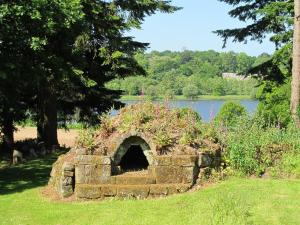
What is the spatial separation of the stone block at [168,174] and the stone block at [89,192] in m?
1.39

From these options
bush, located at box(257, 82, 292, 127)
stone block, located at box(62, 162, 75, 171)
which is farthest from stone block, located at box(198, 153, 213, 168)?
bush, located at box(257, 82, 292, 127)

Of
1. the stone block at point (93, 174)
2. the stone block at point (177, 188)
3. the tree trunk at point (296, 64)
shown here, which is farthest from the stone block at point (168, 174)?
the tree trunk at point (296, 64)

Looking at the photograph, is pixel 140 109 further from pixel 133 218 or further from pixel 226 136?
pixel 133 218

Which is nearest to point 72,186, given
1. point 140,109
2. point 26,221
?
point 26,221

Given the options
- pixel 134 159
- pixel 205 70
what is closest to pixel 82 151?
pixel 134 159

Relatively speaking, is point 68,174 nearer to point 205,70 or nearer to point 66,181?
point 66,181

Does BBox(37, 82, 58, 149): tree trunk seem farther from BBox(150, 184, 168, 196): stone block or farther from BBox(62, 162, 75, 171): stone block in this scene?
BBox(150, 184, 168, 196): stone block

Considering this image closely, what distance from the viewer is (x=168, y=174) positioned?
433 inches

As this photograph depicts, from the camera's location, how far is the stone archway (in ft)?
37.2

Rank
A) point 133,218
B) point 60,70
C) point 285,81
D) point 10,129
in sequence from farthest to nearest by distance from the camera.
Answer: point 285,81, point 10,129, point 60,70, point 133,218

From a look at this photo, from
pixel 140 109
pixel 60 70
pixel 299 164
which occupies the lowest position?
pixel 299 164

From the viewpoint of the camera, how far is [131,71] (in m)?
19.6

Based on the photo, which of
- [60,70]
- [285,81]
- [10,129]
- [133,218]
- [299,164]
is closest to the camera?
[133,218]

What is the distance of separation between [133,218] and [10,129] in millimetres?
11431
